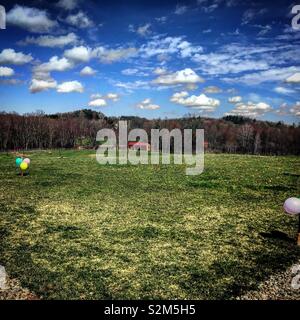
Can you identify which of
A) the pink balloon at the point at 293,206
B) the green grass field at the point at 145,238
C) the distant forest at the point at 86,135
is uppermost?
the distant forest at the point at 86,135

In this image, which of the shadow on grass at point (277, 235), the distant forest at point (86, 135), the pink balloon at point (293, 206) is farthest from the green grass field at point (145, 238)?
the distant forest at point (86, 135)

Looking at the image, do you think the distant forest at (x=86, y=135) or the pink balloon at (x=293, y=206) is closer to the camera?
the pink balloon at (x=293, y=206)

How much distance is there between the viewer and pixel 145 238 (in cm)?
1155

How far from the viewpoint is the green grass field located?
27.2ft

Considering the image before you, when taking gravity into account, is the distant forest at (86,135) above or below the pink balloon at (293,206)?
above

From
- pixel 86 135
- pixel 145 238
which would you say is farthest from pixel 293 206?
pixel 86 135

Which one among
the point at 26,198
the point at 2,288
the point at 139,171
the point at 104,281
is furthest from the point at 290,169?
the point at 2,288

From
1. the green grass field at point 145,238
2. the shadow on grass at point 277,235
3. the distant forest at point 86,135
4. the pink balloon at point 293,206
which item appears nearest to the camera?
the green grass field at point 145,238

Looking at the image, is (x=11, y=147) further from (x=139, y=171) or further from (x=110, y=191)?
(x=110, y=191)

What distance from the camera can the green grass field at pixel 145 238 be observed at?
8.30 metres

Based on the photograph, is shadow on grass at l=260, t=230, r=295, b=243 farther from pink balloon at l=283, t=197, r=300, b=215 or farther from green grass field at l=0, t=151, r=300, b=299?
pink balloon at l=283, t=197, r=300, b=215

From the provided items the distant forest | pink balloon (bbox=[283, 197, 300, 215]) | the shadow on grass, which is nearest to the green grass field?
the shadow on grass

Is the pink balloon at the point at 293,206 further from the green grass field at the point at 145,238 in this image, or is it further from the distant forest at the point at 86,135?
the distant forest at the point at 86,135

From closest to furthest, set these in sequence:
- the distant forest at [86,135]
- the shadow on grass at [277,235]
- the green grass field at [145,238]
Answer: the green grass field at [145,238] < the shadow on grass at [277,235] < the distant forest at [86,135]
